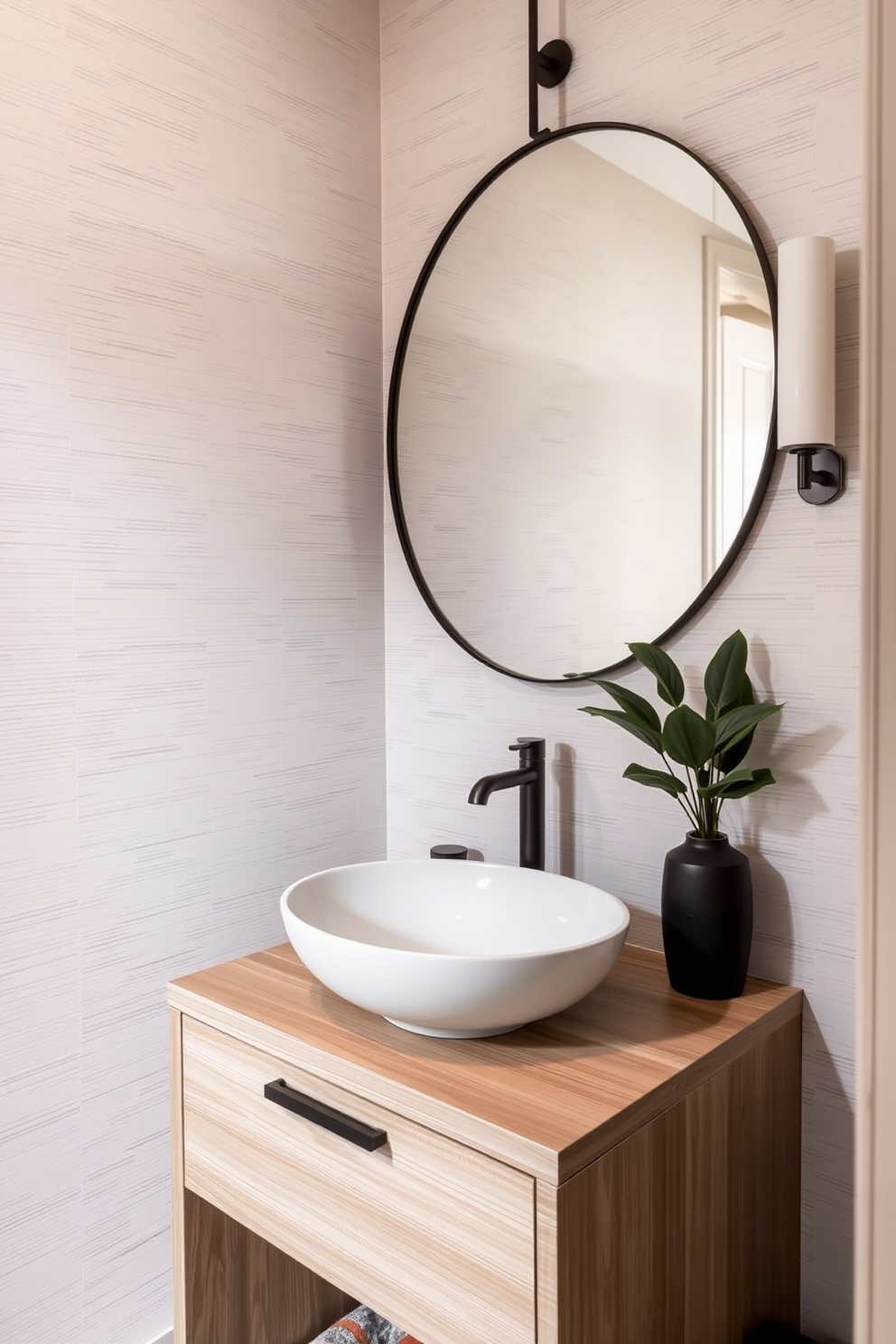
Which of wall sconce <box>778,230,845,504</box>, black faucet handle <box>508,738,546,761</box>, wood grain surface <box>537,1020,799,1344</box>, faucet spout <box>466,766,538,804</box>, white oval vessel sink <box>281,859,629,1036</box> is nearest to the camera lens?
wood grain surface <box>537,1020,799,1344</box>

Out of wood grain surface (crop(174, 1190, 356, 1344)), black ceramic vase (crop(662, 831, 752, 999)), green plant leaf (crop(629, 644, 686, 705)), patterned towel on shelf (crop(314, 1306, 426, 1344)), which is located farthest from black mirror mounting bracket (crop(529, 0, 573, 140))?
patterned towel on shelf (crop(314, 1306, 426, 1344))

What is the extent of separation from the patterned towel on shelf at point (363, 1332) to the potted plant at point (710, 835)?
78cm

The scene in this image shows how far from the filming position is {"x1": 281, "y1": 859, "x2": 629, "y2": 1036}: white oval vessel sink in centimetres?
93

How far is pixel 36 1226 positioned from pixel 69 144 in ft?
4.78

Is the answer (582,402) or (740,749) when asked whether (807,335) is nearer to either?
(582,402)

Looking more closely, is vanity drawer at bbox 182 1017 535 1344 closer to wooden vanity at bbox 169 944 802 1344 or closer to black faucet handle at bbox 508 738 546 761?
wooden vanity at bbox 169 944 802 1344

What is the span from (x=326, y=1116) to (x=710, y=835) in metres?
0.56

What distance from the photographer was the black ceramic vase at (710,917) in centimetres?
111

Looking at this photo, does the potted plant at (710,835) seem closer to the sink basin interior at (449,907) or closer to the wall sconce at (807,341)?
the sink basin interior at (449,907)

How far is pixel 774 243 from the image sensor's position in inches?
46.6

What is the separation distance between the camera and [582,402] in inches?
54.6

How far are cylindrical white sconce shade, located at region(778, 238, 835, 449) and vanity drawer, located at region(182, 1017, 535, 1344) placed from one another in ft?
2.82

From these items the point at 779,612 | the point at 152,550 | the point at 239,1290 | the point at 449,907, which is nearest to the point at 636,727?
the point at 779,612

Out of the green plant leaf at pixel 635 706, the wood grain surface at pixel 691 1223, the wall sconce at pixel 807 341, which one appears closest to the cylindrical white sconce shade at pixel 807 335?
the wall sconce at pixel 807 341
